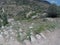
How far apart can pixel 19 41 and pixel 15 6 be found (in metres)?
4.44

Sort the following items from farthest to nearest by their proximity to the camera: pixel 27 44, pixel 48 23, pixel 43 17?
pixel 43 17, pixel 48 23, pixel 27 44

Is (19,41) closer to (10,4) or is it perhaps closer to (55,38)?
(55,38)

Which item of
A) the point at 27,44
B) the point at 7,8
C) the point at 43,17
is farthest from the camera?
the point at 7,8

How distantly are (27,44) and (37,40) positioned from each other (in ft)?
1.32

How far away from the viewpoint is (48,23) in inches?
360

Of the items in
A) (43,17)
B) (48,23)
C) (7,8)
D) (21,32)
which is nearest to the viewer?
(21,32)

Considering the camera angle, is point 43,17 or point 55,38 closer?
point 55,38

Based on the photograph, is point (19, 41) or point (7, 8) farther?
point (7, 8)

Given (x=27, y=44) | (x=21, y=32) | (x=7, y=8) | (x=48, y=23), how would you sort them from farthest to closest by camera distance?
1. (x=7, y=8)
2. (x=48, y=23)
3. (x=21, y=32)
4. (x=27, y=44)

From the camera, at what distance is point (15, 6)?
1200cm

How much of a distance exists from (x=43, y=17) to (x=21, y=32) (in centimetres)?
219

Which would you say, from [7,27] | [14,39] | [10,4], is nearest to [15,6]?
[10,4]

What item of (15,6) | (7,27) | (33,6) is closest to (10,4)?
(15,6)

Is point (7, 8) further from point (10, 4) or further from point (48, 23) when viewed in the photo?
point (48, 23)
